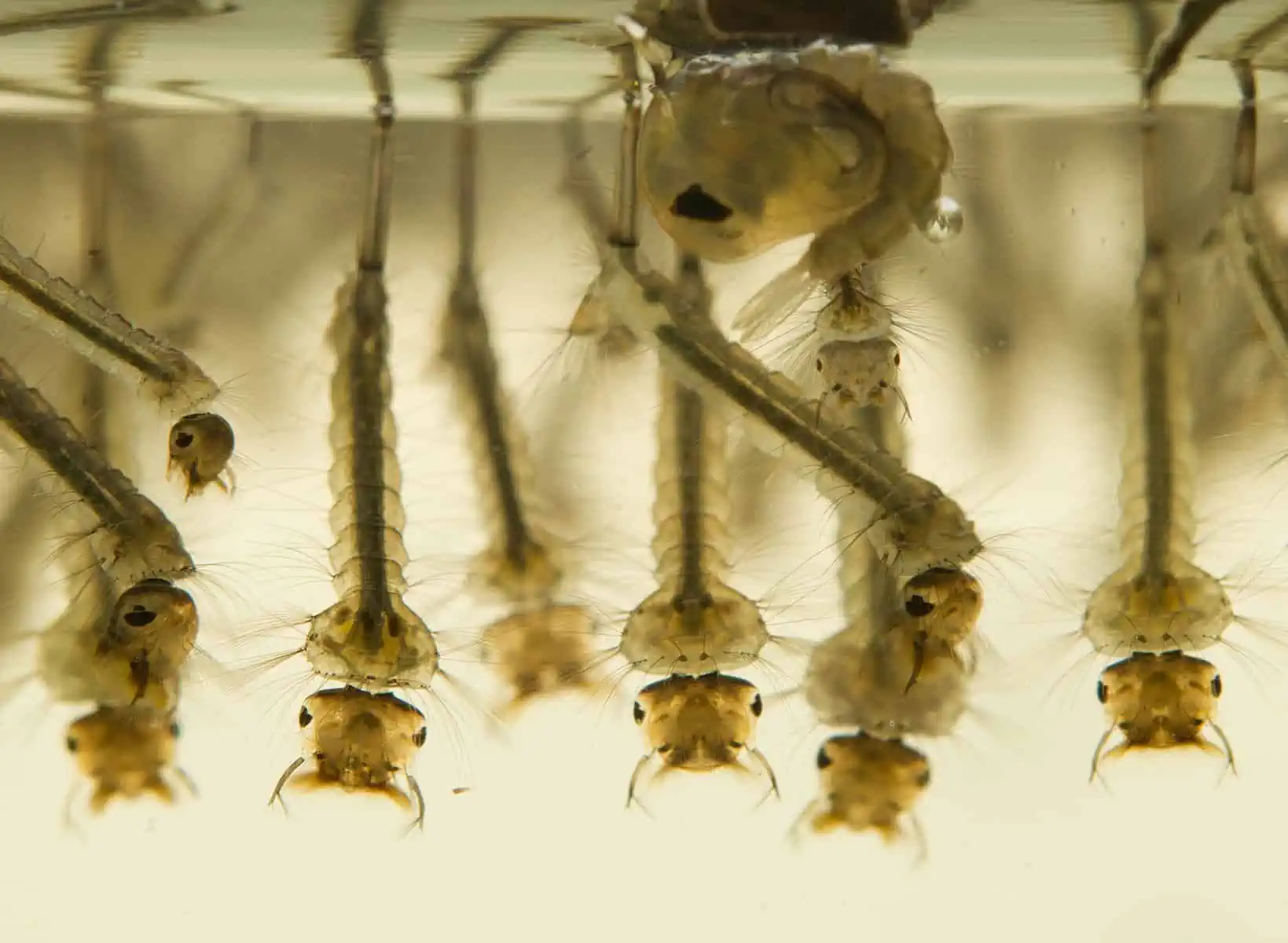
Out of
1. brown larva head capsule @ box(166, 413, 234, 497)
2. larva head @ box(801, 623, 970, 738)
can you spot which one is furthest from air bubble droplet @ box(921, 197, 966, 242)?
brown larva head capsule @ box(166, 413, 234, 497)

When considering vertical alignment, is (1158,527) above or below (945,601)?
above

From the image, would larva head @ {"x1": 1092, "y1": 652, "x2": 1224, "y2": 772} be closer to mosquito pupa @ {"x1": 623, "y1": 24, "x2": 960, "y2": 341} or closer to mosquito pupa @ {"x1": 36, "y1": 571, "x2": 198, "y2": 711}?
mosquito pupa @ {"x1": 623, "y1": 24, "x2": 960, "y2": 341}

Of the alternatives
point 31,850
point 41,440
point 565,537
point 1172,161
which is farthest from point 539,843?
point 1172,161

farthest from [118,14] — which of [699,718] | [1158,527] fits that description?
[1158,527]

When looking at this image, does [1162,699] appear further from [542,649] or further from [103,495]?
[103,495]

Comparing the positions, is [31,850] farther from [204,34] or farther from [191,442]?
[204,34]

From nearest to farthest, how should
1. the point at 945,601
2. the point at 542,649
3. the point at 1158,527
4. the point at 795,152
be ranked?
the point at 795,152, the point at 945,601, the point at 1158,527, the point at 542,649
